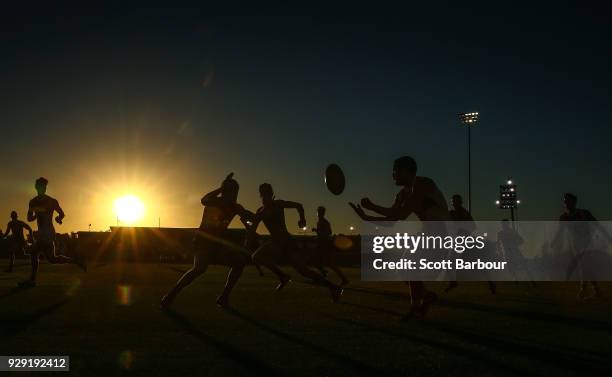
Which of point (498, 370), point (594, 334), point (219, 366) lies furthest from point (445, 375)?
point (594, 334)

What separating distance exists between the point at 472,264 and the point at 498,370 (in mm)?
12455

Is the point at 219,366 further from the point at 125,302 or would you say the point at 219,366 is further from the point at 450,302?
the point at 450,302

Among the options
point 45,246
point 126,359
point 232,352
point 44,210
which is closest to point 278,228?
point 232,352

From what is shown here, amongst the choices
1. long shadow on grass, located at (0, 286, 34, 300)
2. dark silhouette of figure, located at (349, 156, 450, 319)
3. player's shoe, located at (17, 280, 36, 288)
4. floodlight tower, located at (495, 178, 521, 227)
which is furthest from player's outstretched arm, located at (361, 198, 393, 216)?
floodlight tower, located at (495, 178, 521, 227)

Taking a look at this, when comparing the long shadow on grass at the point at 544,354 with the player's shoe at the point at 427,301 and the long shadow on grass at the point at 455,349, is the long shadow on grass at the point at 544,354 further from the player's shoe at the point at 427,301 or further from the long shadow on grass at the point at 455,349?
the player's shoe at the point at 427,301

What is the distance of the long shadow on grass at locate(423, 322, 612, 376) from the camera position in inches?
231

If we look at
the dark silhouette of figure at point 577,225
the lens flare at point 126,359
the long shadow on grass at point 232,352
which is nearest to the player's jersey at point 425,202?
the long shadow on grass at point 232,352

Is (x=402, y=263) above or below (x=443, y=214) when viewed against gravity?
below

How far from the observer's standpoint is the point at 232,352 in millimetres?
6500

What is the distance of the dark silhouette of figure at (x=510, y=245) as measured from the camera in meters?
18.8

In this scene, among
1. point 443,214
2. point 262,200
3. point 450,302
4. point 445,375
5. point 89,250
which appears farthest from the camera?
point 89,250

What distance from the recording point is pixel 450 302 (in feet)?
41.4

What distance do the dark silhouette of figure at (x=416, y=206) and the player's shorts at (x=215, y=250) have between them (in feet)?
9.01

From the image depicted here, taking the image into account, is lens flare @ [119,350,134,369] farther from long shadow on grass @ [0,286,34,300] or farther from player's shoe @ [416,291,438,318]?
long shadow on grass @ [0,286,34,300]
